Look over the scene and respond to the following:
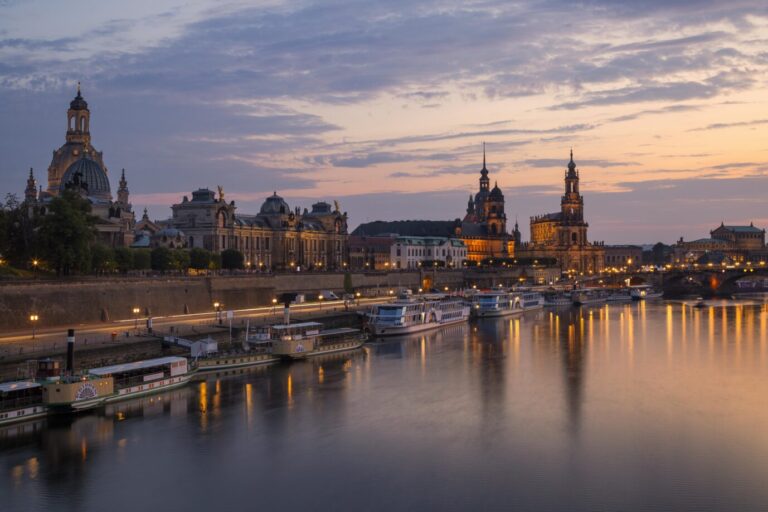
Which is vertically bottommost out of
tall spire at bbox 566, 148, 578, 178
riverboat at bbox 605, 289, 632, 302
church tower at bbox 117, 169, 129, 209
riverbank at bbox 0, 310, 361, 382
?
riverboat at bbox 605, 289, 632, 302

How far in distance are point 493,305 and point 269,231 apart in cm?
2848

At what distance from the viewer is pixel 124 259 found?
5928cm

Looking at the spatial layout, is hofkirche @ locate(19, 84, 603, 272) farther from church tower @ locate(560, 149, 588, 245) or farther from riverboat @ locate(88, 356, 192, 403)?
church tower @ locate(560, 149, 588, 245)

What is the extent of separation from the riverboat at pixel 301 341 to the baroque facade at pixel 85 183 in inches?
877

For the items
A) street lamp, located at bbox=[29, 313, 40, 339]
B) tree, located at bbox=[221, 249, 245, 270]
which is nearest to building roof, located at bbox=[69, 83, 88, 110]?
tree, located at bbox=[221, 249, 245, 270]

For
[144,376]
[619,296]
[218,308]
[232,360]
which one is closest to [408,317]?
[218,308]

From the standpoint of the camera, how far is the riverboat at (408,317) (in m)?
57.2

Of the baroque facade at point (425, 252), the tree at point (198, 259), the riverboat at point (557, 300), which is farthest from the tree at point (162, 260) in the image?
the baroque facade at point (425, 252)

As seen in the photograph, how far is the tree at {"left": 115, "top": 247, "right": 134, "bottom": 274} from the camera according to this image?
58938mm

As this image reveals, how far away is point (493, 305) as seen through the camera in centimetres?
7625

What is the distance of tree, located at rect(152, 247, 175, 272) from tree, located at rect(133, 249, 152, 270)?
51cm

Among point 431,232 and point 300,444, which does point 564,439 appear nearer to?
point 300,444

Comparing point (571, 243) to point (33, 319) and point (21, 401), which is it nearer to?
point (33, 319)

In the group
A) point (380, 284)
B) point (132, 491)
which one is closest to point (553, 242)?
point (380, 284)
